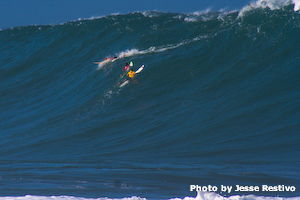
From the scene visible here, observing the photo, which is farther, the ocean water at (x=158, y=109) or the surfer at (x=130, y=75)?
the surfer at (x=130, y=75)

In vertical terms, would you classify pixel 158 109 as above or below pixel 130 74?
below

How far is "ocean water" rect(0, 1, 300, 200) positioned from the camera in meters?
7.70

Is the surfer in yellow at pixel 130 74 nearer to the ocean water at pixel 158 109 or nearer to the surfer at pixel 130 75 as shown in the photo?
the surfer at pixel 130 75

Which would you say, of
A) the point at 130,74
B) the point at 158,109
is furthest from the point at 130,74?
the point at 158,109

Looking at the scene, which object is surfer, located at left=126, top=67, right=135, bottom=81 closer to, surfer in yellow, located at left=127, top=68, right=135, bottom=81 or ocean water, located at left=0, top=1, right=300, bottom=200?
surfer in yellow, located at left=127, top=68, right=135, bottom=81

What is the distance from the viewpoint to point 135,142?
11477 millimetres

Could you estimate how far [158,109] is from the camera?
1345 cm

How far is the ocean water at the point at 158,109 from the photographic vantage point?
7699mm

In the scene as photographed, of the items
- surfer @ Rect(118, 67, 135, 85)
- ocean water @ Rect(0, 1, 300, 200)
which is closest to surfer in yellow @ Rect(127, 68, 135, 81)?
surfer @ Rect(118, 67, 135, 85)

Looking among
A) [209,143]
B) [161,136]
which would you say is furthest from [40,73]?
[209,143]

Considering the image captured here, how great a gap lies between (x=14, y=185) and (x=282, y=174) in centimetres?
560

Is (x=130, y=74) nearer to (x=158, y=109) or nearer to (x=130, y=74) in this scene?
(x=130, y=74)

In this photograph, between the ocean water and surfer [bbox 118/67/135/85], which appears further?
surfer [bbox 118/67/135/85]

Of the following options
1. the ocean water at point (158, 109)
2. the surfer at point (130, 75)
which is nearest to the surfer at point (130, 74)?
the surfer at point (130, 75)
